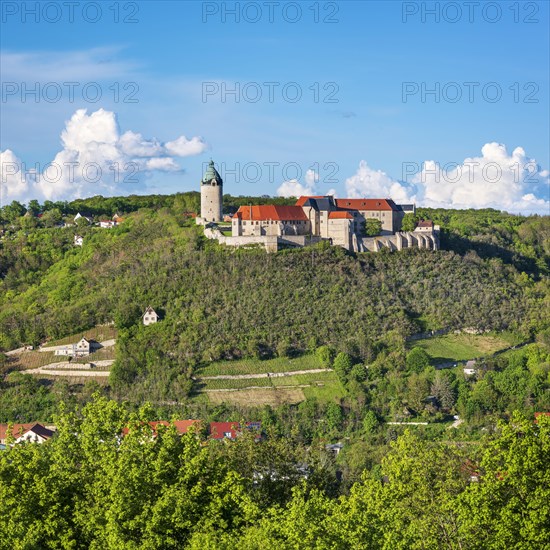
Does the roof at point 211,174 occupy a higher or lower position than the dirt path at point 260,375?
higher


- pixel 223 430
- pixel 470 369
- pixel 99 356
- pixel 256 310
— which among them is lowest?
pixel 223 430

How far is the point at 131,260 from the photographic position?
8769 centimetres

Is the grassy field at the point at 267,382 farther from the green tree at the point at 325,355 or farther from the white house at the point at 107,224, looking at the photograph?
the white house at the point at 107,224

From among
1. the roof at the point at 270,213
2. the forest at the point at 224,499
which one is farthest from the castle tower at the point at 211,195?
the forest at the point at 224,499

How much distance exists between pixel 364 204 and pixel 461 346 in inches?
753

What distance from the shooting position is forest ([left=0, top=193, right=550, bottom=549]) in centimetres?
2697

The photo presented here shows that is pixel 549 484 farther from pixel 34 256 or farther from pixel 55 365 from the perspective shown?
pixel 34 256

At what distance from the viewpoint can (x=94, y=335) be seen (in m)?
76.8

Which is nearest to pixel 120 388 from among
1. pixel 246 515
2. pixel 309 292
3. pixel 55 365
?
pixel 55 365

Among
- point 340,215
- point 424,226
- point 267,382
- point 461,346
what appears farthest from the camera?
point 424,226

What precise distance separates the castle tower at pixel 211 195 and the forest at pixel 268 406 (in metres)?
2.24

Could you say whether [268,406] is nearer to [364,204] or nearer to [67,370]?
[67,370]

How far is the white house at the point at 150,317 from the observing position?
252 feet

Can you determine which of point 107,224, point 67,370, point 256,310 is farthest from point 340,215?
point 107,224
